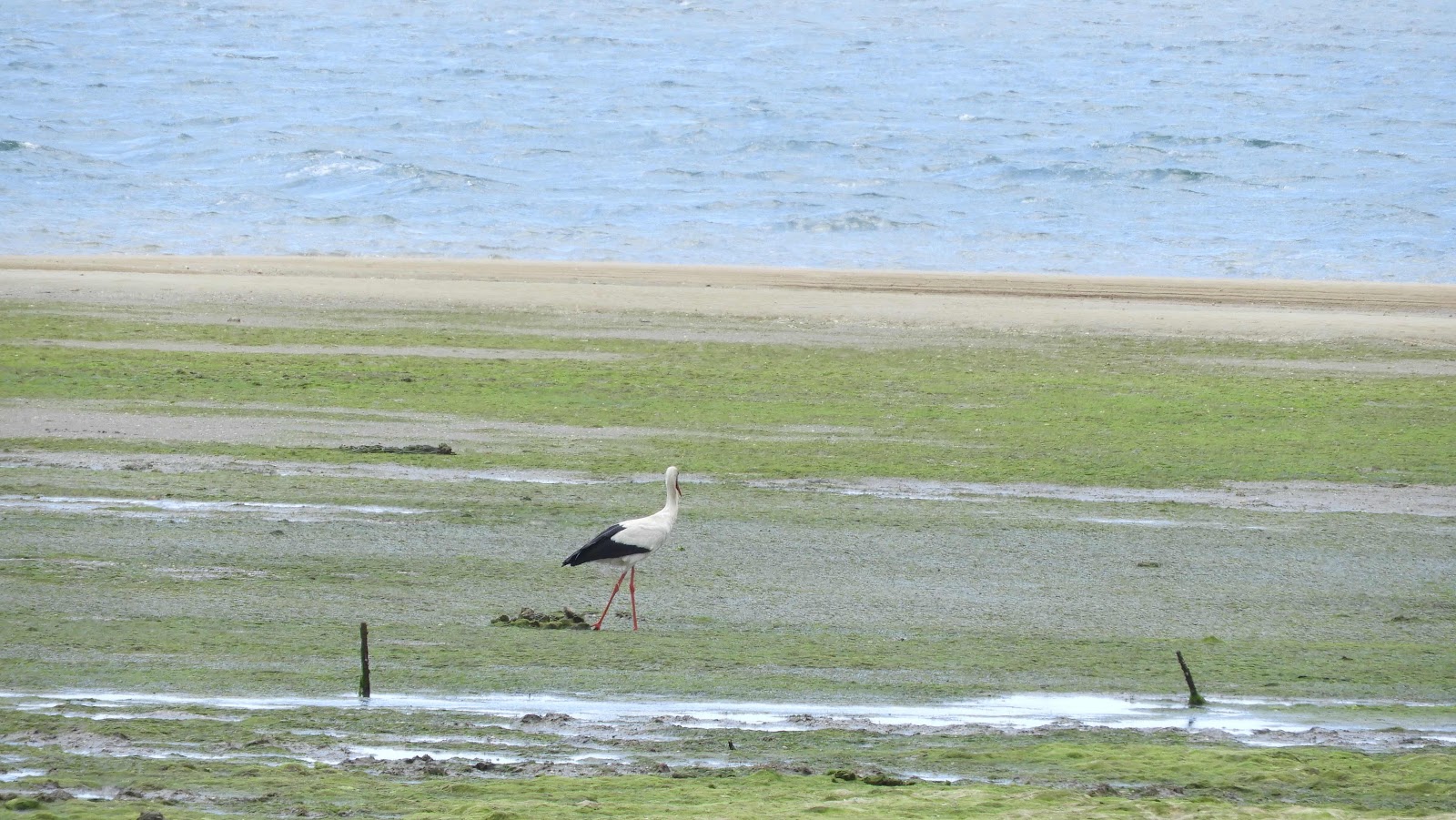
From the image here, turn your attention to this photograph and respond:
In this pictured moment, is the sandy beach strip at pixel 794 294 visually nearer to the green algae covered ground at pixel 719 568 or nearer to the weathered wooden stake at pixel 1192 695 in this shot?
the green algae covered ground at pixel 719 568

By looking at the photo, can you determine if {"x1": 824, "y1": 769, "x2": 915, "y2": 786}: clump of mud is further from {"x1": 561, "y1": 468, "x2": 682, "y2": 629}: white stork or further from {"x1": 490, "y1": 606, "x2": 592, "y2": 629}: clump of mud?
{"x1": 490, "y1": 606, "x2": 592, "y2": 629}: clump of mud

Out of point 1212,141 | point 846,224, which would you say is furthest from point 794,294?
point 1212,141

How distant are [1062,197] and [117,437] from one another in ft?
139

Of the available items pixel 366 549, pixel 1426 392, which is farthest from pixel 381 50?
pixel 366 549

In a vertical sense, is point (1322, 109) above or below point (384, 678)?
above

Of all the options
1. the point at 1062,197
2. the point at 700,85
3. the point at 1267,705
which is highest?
the point at 700,85

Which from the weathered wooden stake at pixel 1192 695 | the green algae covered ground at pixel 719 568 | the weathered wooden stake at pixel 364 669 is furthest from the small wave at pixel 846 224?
the weathered wooden stake at pixel 364 669

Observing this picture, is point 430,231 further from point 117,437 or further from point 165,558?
point 165,558

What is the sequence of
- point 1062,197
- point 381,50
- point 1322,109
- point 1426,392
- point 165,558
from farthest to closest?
point 381,50 → point 1322,109 → point 1062,197 → point 1426,392 → point 165,558

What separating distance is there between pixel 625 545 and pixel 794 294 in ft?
66.8

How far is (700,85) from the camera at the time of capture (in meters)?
76.1

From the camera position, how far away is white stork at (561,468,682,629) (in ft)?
33.9

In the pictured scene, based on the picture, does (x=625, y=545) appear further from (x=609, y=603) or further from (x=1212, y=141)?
(x=1212, y=141)

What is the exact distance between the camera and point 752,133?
66.4 metres
